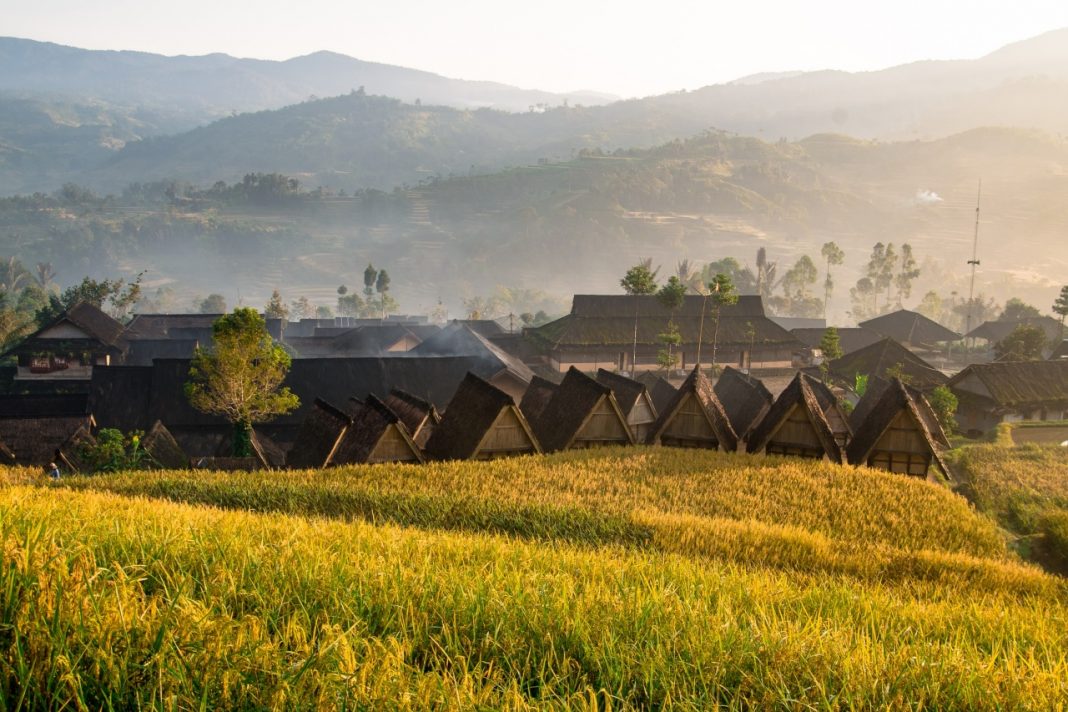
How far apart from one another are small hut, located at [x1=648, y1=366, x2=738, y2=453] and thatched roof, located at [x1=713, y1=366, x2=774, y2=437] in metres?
2.65

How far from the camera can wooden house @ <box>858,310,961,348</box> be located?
8225 centimetres

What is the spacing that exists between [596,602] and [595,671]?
1180 millimetres

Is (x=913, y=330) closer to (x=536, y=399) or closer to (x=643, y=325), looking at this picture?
(x=643, y=325)

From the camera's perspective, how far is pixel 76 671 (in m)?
3.94

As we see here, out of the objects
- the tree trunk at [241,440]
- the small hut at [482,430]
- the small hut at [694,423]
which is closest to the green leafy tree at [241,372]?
the tree trunk at [241,440]

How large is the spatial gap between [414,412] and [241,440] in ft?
22.4

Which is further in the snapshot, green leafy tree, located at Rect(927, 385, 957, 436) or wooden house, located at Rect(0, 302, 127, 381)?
wooden house, located at Rect(0, 302, 127, 381)

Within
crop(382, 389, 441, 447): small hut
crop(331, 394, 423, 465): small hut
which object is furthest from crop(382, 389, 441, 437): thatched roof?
crop(331, 394, 423, 465): small hut


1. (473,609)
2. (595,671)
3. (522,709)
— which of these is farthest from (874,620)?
(522,709)

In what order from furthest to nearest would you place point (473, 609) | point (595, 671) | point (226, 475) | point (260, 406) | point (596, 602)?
point (260, 406) < point (226, 475) < point (596, 602) < point (473, 609) < point (595, 671)

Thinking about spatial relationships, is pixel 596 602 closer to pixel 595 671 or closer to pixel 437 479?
pixel 595 671

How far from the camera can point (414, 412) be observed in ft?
84.6

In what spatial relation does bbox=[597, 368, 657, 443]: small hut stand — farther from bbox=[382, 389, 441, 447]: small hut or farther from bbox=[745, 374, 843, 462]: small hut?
bbox=[382, 389, 441, 447]: small hut

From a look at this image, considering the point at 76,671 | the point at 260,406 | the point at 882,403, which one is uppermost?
the point at 76,671
